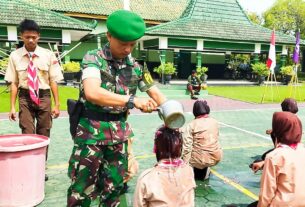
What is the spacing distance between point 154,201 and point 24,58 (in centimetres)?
262

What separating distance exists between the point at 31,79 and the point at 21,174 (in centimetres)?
128

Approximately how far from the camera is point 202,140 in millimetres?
4121

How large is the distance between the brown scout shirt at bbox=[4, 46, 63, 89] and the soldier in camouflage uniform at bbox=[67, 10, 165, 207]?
1.82m

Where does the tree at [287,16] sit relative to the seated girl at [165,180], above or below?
above

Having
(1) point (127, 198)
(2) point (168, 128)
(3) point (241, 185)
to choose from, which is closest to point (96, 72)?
(2) point (168, 128)

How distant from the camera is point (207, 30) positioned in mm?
22062

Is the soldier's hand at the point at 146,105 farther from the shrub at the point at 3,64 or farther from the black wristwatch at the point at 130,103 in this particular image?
the shrub at the point at 3,64

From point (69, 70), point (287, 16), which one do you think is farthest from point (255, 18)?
→ point (69, 70)

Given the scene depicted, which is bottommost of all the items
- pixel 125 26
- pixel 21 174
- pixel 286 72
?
pixel 21 174

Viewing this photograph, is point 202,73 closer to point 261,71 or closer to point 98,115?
point 261,71

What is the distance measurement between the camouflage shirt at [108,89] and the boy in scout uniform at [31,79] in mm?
1740

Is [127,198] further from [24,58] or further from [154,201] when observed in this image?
[24,58]

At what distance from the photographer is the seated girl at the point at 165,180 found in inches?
84.9

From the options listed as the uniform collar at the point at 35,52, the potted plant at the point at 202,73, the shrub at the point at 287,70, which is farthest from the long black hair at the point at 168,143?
the shrub at the point at 287,70
